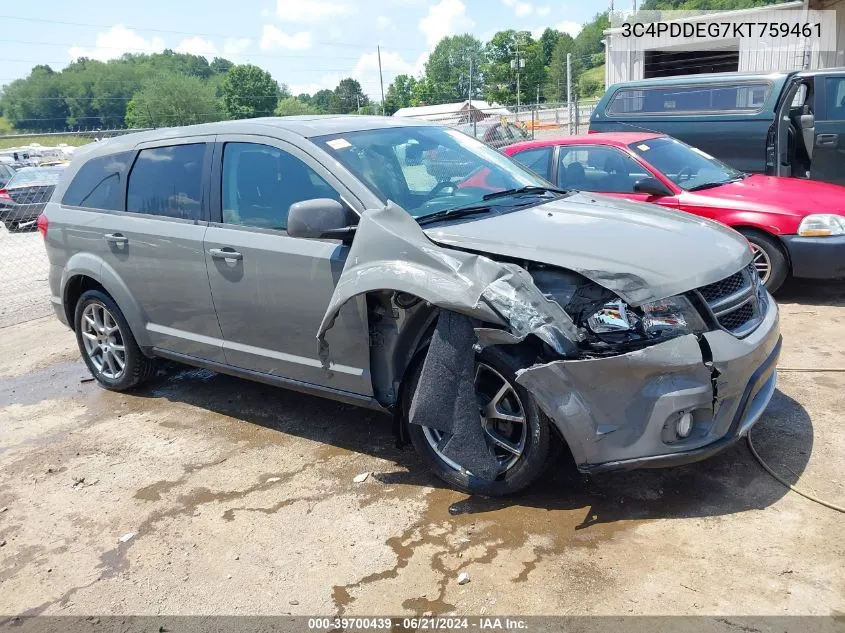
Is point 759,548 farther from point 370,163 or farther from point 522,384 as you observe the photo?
point 370,163

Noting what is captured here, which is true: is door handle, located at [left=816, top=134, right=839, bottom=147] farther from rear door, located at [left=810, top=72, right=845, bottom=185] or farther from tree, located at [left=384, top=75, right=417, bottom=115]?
tree, located at [left=384, top=75, right=417, bottom=115]

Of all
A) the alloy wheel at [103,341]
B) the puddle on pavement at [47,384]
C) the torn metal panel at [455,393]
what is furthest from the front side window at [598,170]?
the puddle on pavement at [47,384]

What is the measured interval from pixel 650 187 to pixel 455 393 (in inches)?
151

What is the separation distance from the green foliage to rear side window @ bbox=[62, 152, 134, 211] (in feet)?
297

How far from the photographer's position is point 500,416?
11.3ft

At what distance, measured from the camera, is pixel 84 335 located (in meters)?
5.64

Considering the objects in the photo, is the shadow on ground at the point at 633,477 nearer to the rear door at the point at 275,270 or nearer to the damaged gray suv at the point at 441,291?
the damaged gray suv at the point at 441,291

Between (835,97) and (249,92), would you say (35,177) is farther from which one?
(249,92)

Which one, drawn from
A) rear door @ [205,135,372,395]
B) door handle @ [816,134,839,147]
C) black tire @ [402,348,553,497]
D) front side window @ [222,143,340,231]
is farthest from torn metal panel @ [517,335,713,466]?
door handle @ [816,134,839,147]

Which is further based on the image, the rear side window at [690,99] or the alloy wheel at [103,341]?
the rear side window at [690,99]

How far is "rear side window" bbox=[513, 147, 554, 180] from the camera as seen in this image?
711 cm

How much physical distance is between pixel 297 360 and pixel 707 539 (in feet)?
7.56

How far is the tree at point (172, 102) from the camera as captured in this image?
78312 millimetres

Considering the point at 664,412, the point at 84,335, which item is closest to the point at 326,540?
the point at 664,412
